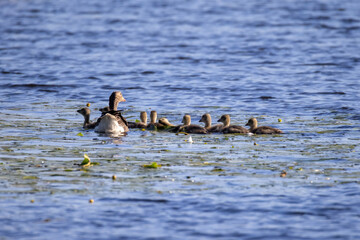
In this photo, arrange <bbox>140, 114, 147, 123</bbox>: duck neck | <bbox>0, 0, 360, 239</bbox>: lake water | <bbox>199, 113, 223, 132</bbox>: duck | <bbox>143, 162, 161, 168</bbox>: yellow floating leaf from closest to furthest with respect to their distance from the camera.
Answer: <bbox>0, 0, 360, 239</bbox>: lake water → <bbox>143, 162, 161, 168</bbox>: yellow floating leaf → <bbox>199, 113, 223, 132</bbox>: duck → <bbox>140, 114, 147, 123</bbox>: duck neck

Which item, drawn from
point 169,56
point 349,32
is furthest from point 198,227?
point 349,32

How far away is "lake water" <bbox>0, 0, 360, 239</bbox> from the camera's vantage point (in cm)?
998

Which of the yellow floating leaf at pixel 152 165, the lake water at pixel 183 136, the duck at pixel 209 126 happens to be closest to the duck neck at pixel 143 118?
the lake water at pixel 183 136

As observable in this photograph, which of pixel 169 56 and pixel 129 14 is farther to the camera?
pixel 129 14

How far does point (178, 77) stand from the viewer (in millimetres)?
26266

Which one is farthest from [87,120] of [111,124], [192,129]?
[192,129]

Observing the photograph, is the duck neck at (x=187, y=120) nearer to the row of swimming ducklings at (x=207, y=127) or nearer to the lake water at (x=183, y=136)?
the row of swimming ducklings at (x=207, y=127)

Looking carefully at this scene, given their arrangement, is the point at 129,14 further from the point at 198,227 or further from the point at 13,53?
the point at 198,227

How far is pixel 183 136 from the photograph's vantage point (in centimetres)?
1566

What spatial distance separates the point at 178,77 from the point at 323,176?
48.3 ft

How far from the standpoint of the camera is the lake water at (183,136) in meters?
9.98

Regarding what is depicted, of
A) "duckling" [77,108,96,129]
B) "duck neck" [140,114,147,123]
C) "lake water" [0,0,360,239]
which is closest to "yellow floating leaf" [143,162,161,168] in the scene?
"lake water" [0,0,360,239]

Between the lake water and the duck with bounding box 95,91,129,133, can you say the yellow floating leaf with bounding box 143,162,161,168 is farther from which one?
the duck with bounding box 95,91,129,133

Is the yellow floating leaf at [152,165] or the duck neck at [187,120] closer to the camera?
the yellow floating leaf at [152,165]
